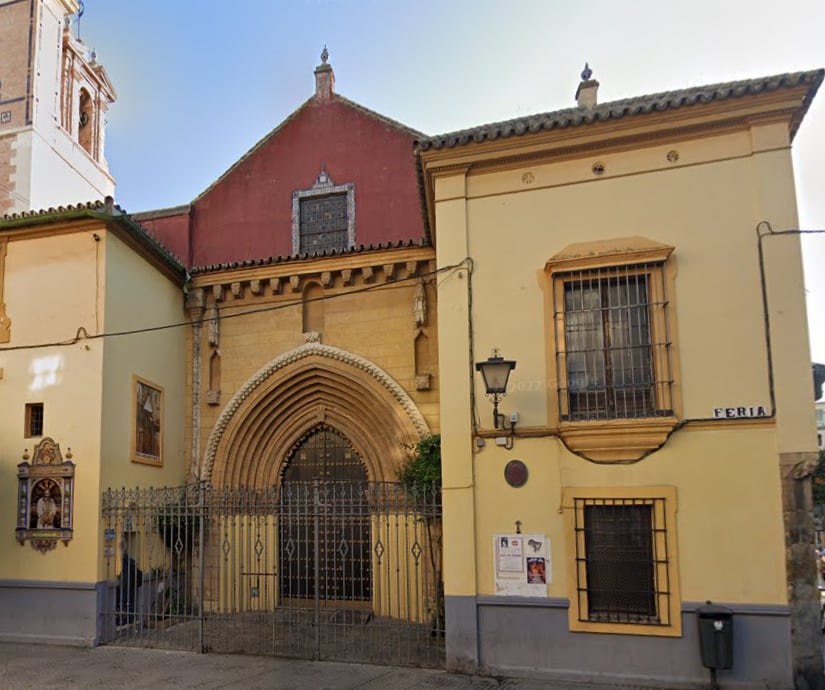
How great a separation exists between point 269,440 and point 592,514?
254 inches

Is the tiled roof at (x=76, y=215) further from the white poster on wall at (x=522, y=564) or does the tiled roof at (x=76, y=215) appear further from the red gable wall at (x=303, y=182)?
the white poster on wall at (x=522, y=564)

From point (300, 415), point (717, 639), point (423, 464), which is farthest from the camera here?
point (300, 415)

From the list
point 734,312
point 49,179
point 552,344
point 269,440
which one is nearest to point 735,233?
point 734,312

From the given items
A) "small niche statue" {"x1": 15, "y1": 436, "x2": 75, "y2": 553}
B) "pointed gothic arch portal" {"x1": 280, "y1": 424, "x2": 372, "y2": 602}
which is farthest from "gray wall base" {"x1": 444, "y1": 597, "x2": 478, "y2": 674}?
"small niche statue" {"x1": 15, "y1": 436, "x2": 75, "y2": 553}

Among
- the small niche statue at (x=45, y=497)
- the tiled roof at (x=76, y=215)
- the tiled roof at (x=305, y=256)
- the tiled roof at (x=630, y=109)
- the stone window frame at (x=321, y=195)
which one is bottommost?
the small niche statue at (x=45, y=497)

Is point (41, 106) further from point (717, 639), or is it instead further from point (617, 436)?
point (717, 639)

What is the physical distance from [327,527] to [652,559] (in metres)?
5.62

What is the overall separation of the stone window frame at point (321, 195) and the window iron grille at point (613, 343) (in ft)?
18.4

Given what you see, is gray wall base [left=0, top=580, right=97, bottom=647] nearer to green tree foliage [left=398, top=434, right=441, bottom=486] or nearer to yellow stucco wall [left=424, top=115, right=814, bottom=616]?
green tree foliage [left=398, top=434, right=441, bottom=486]

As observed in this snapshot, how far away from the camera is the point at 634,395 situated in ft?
26.6

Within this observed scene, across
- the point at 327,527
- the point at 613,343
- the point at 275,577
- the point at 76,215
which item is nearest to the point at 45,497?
the point at 275,577

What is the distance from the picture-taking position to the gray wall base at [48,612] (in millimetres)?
9555

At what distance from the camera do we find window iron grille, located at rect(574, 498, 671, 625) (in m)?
7.67

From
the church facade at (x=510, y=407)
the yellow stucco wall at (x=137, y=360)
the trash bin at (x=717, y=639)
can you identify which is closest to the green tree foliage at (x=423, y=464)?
the church facade at (x=510, y=407)
